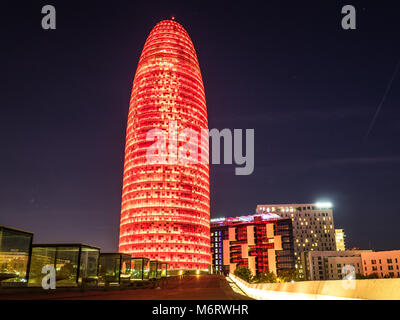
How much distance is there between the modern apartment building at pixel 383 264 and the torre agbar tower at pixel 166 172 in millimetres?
106435

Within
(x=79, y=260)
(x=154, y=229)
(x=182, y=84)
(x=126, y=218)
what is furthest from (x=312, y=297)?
(x=182, y=84)

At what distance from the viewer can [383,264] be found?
18900cm

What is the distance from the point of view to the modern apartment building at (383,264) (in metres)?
183

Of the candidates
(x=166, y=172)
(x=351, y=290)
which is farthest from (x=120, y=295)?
(x=166, y=172)

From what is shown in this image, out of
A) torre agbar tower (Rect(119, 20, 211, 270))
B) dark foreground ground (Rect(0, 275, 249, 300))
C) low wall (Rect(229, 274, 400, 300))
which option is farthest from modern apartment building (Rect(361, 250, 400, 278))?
low wall (Rect(229, 274, 400, 300))

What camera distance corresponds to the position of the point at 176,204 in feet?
483

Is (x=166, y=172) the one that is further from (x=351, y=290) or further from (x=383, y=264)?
(x=351, y=290)

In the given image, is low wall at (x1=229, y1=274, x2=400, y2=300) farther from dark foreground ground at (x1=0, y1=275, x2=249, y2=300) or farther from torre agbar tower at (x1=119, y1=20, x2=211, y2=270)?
torre agbar tower at (x1=119, y1=20, x2=211, y2=270)

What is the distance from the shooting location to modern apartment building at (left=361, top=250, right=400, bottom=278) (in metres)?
183

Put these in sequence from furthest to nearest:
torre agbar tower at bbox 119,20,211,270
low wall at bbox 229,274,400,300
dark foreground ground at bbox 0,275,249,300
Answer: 1. torre agbar tower at bbox 119,20,211,270
2. dark foreground ground at bbox 0,275,249,300
3. low wall at bbox 229,274,400,300

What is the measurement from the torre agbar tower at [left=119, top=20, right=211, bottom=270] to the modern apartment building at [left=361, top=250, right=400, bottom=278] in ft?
349

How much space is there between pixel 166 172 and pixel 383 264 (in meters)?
139

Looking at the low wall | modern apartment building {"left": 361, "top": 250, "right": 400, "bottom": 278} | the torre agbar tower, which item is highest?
the torre agbar tower
